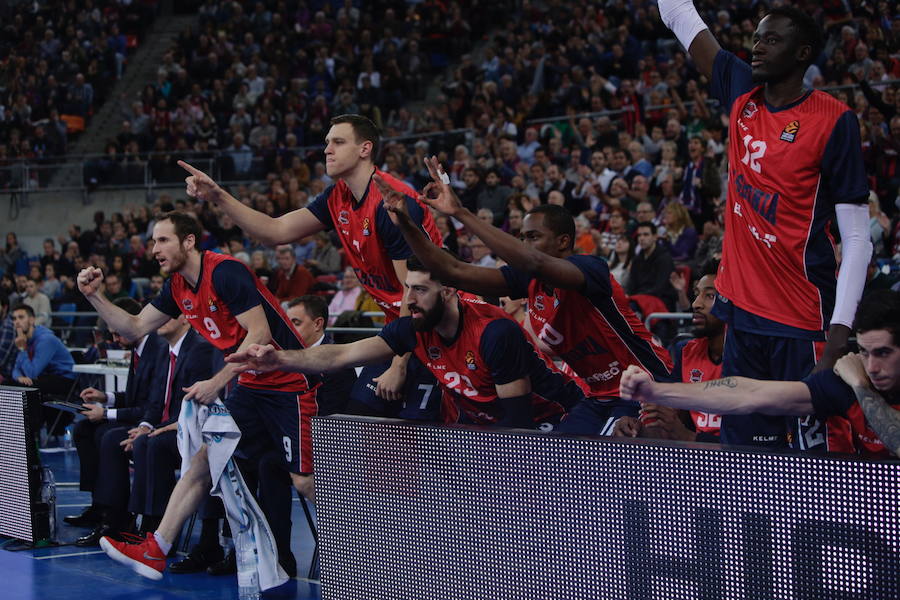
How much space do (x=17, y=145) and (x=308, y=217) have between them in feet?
63.2

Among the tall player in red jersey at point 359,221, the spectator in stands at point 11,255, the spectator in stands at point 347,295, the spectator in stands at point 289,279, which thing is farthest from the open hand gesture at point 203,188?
the spectator in stands at point 11,255

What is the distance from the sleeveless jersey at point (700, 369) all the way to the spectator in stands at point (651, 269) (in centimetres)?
470

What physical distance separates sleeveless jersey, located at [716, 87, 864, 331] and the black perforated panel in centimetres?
75

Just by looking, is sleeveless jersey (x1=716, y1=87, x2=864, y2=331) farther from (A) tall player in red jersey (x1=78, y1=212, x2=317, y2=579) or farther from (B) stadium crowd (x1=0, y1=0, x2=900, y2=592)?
(A) tall player in red jersey (x1=78, y1=212, x2=317, y2=579)

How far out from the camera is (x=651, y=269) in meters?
10.5

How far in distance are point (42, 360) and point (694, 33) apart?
8.60 m

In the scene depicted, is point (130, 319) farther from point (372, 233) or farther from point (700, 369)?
point (700, 369)

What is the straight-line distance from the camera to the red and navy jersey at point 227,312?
630 cm

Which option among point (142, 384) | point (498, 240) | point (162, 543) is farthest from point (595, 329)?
point (142, 384)

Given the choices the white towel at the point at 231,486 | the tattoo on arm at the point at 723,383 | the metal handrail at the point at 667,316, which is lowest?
the white towel at the point at 231,486

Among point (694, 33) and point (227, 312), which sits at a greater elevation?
point (694, 33)

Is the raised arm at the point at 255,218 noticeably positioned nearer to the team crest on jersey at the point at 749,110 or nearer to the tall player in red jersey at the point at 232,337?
the tall player in red jersey at the point at 232,337

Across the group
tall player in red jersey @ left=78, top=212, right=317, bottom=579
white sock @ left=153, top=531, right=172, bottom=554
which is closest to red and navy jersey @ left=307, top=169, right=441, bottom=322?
tall player in red jersey @ left=78, top=212, right=317, bottom=579

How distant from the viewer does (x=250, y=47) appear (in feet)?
79.4
